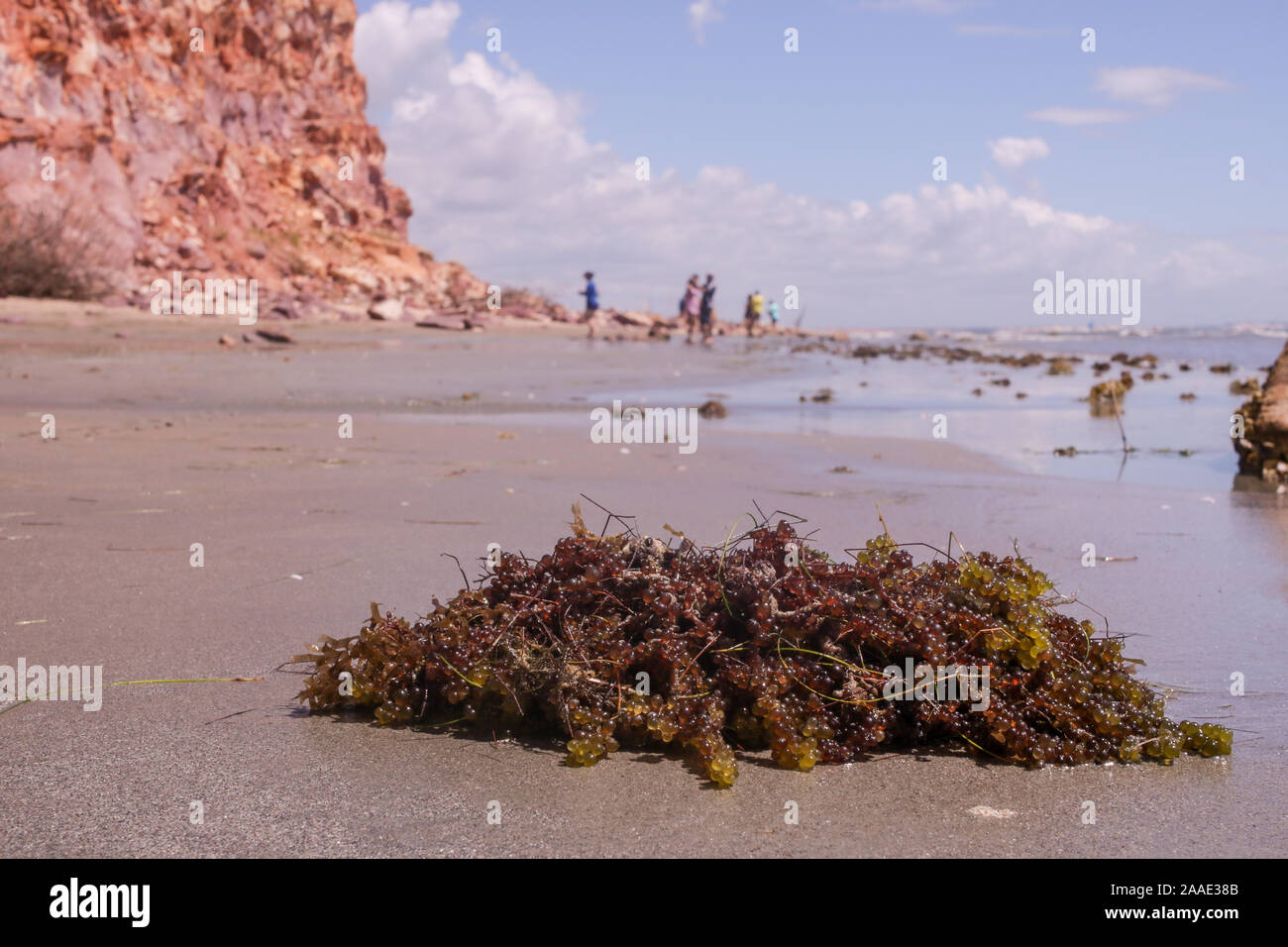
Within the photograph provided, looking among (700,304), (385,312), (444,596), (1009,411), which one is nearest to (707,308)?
(700,304)

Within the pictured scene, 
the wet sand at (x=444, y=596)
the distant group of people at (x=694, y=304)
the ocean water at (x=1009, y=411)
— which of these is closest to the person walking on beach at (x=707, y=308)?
the distant group of people at (x=694, y=304)

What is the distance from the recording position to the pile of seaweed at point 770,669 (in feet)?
7.84

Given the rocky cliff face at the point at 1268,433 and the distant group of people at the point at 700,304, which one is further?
Answer: the distant group of people at the point at 700,304

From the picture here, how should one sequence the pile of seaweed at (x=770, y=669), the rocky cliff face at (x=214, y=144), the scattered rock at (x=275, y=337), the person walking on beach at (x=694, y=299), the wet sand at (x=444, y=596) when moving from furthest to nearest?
the person walking on beach at (x=694, y=299) < the rocky cliff face at (x=214, y=144) < the scattered rock at (x=275, y=337) < the pile of seaweed at (x=770, y=669) < the wet sand at (x=444, y=596)

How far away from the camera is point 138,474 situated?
5949mm

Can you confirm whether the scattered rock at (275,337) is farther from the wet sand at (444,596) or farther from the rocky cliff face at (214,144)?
the wet sand at (444,596)

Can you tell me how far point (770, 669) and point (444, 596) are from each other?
1.57 metres

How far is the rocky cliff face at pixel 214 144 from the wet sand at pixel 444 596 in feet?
63.9

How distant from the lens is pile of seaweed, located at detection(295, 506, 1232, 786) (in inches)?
94.0

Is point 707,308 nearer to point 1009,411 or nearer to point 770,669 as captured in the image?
point 1009,411

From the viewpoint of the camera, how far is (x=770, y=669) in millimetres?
2408
